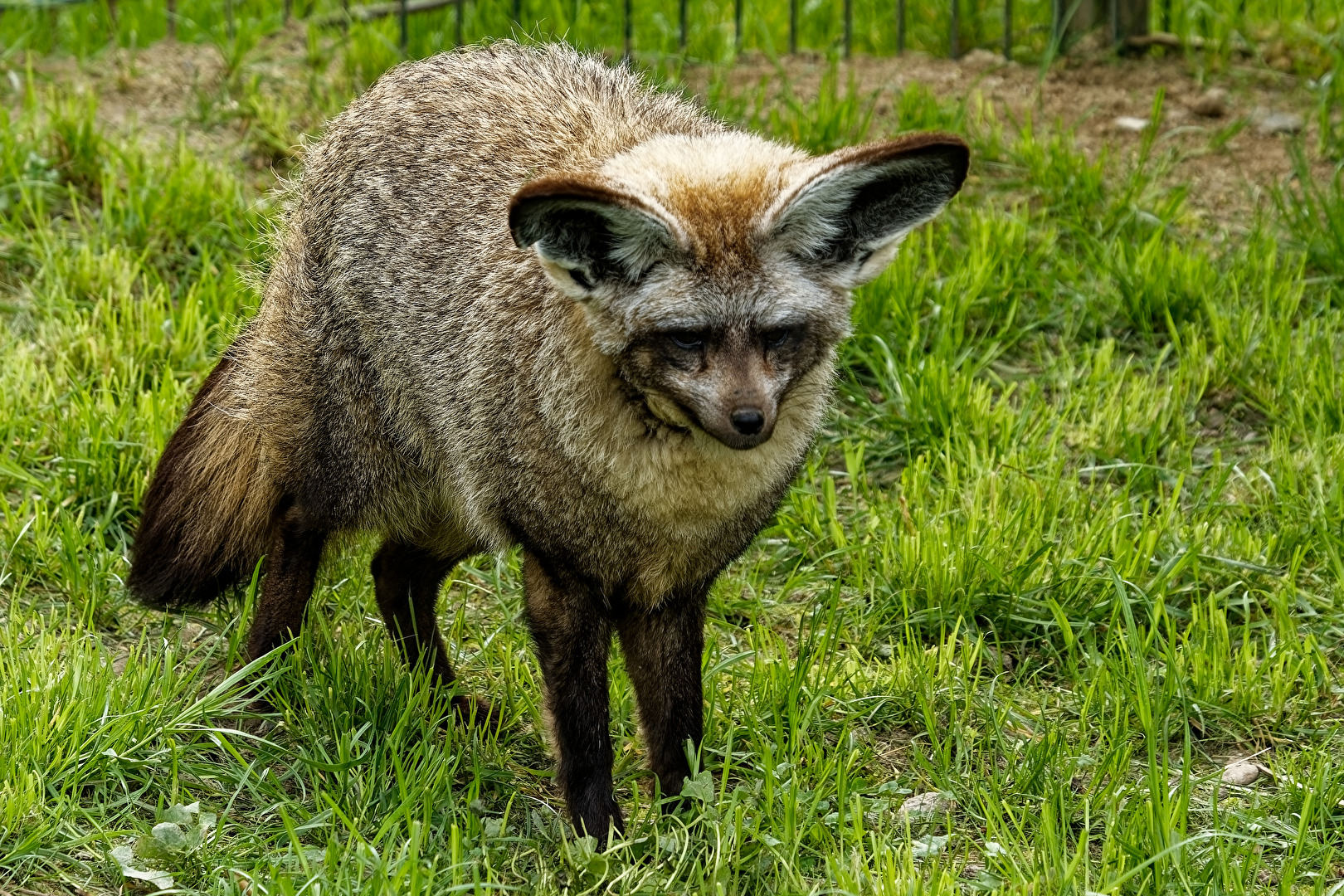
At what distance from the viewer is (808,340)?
12.1 feet

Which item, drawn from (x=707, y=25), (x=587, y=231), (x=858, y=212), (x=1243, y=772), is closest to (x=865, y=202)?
(x=858, y=212)

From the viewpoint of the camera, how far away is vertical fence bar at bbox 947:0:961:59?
7.48 metres

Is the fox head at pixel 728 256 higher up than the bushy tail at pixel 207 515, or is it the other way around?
the fox head at pixel 728 256

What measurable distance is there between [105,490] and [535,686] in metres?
1.59

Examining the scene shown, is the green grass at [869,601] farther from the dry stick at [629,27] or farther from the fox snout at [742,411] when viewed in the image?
the fox snout at [742,411]

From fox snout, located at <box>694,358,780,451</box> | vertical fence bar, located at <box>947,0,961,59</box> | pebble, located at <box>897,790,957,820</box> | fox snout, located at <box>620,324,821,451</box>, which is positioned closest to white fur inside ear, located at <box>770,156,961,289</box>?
fox snout, located at <box>620,324,821,451</box>

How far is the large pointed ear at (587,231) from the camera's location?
3.34 metres

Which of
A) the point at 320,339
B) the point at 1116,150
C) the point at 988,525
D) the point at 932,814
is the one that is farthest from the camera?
the point at 1116,150

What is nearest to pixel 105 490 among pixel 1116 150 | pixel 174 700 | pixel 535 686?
pixel 174 700

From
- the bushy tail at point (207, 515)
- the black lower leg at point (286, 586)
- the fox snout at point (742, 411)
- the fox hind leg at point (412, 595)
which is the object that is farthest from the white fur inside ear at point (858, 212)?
the bushy tail at point (207, 515)

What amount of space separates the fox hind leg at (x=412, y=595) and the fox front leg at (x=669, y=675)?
672 millimetres

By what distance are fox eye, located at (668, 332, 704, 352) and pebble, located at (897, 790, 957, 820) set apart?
52.6 inches

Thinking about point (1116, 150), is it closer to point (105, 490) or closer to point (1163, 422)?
point (1163, 422)

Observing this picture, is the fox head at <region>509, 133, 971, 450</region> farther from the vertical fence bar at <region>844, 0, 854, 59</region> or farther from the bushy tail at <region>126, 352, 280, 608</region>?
the vertical fence bar at <region>844, 0, 854, 59</region>
